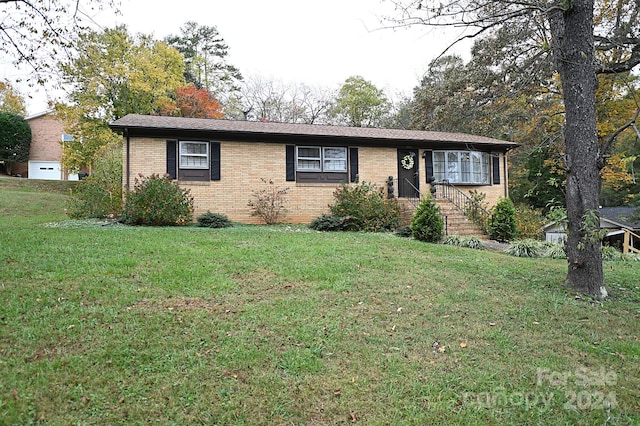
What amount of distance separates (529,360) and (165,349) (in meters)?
3.32

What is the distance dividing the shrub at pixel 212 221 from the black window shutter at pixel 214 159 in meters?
1.78

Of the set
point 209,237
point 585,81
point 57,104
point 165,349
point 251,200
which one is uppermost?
point 57,104

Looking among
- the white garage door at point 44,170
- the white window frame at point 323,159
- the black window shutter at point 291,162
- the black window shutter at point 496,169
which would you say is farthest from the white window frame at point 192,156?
the white garage door at point 44,170

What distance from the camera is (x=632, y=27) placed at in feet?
24.2

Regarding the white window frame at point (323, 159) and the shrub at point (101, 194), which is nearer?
the shrub at point (101, 194)

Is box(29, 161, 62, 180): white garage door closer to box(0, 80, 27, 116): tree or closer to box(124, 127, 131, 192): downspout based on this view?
box(0, 80, 27, 116): tree

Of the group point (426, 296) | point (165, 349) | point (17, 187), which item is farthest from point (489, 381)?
point (17, 187)

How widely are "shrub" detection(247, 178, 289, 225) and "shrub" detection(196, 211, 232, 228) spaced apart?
1.58 meters

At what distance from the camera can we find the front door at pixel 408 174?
1540 centimetres

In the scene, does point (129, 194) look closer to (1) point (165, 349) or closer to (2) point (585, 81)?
(1) point (165, 349)

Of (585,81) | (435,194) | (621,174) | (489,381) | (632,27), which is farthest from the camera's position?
(621,174)

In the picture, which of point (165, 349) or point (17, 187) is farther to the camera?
point (17, 187)

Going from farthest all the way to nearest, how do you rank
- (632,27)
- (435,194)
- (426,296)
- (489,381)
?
(435,194) < (632,27) < (426,296) < (489,381)

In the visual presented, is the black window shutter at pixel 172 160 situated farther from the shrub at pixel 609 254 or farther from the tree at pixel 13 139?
the tree at pixel 13 139
